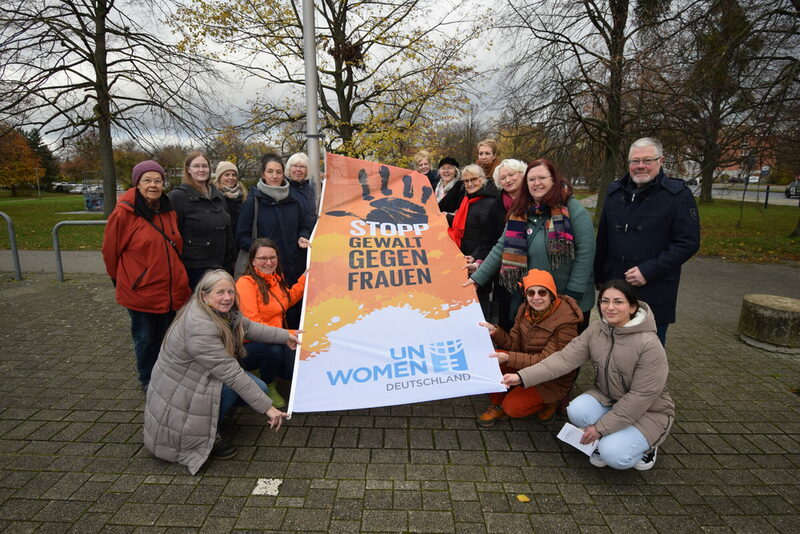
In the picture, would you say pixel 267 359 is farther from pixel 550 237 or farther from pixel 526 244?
pixel 550 237

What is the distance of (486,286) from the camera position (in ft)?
13.9

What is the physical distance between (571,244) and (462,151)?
33.4 m

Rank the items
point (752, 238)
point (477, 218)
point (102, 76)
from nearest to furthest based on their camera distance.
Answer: point (477, 218)
point (752, 238)
point (102, 76)

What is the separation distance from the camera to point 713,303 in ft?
22.8

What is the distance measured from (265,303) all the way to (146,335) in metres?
1.06

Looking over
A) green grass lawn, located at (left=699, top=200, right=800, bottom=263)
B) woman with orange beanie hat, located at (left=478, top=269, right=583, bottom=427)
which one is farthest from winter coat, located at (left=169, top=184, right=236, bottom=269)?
green grass lawn, located at (left=699, top=200, right=800, bottom=263)

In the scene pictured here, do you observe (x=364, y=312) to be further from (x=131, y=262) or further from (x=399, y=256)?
(x=131, y=262)

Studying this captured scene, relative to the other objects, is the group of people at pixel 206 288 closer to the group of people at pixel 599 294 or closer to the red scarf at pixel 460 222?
the red scarf at pixel 460 222

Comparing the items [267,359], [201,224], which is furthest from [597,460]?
[201,224]

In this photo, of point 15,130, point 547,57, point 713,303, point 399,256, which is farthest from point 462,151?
point 399,256

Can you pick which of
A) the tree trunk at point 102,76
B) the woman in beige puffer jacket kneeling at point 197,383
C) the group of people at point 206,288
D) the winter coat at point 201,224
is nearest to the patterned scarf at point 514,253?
the group of people at point 206,288

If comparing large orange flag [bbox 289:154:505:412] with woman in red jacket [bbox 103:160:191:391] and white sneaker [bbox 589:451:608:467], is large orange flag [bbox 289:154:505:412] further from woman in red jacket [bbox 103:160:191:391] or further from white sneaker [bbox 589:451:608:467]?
woman in red jacket [bbox 103:160:191:391]

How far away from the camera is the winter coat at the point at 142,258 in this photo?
11.2 ft

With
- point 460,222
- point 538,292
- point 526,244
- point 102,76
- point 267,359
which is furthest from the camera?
point 102,76
